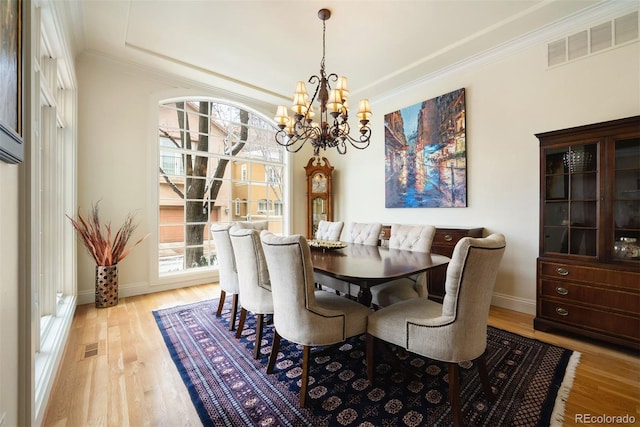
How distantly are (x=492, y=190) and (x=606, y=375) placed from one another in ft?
6.42

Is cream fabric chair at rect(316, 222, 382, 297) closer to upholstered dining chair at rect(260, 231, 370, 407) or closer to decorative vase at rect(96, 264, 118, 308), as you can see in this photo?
upholstered dining chair at rect(260, 231, 370, 407)

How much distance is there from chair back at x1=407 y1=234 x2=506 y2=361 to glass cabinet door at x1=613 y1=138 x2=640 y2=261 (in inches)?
66.3

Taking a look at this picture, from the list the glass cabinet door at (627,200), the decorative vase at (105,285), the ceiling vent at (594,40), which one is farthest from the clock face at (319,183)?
the glass cabinet door at (627,200)

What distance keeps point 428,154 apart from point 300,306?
3.05 m

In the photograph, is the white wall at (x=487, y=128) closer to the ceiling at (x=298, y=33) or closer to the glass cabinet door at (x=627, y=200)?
the ceiling at (x=298, y=33)

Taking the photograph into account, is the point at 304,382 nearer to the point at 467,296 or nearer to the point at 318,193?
the point at 467,296

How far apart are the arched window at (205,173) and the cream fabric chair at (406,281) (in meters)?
2.84

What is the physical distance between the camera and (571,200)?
2.46 m

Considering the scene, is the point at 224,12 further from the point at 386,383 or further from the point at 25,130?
the point at 386,383

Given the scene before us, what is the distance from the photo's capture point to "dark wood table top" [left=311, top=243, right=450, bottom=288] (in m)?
1.63

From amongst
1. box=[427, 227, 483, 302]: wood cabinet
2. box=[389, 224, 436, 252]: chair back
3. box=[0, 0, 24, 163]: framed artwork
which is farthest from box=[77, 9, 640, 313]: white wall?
box=[0, 0, 24, 163]: framed artwork

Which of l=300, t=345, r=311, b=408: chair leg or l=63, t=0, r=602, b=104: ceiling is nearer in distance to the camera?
l=300, t=345, r=311, b=408: chair leg

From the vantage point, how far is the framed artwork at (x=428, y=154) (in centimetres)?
349

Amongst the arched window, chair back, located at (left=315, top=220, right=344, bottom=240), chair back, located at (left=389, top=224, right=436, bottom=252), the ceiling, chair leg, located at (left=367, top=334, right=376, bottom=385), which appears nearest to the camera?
chair leg, located at (left=367, top=334, right=376, bottom=385)
